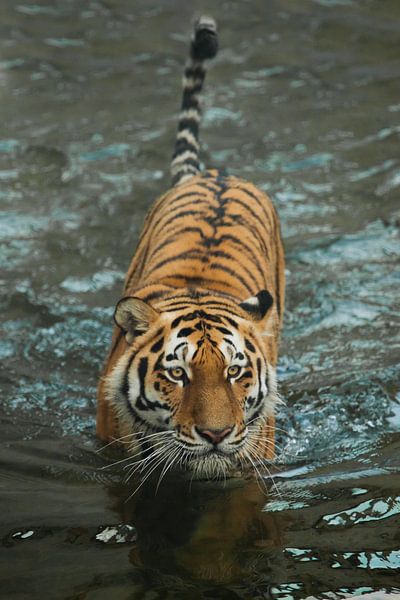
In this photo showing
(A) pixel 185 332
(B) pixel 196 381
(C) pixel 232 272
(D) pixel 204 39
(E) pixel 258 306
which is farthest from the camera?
(D) pixel 204 39

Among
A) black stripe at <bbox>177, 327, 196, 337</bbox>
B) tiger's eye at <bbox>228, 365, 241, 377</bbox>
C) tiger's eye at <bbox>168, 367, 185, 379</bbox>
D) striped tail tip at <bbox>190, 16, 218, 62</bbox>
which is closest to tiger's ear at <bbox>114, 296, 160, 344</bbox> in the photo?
black stripe at <bbox>177, 327, 196, 337</bbox>

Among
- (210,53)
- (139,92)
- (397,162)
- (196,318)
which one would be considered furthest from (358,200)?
(196,318)

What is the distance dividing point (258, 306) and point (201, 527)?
82 cm

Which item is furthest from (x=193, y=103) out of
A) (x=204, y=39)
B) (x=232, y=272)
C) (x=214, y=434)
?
(x=214, y=434)

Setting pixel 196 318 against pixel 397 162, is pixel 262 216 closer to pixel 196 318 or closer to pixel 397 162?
pixel 196 318

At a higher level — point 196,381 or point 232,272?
point 232,272

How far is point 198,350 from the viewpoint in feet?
10.6

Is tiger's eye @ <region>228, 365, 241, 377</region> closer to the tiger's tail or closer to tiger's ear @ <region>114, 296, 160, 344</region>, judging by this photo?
tiger's ear @ <region>114, 296, 160, 344</region>

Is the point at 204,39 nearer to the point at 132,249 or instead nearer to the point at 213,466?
the point at 132,249

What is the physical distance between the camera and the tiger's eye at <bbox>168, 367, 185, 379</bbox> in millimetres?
3222

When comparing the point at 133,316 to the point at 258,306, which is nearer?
the point at 133,316

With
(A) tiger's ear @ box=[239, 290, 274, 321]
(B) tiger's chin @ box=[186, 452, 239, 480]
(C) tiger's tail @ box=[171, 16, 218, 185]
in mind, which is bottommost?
(B) tiger's chin @ box=[186, 452, 239, 480]

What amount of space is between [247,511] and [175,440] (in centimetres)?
39

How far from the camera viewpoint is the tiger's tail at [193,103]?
5.04 metres
